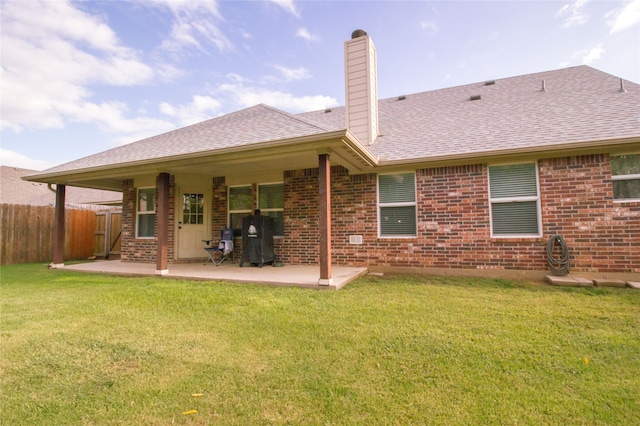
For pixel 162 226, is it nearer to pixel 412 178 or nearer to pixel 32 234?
pixel 412 178

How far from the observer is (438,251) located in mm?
6293

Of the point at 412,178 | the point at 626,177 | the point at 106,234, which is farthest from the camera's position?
the point at 106,234

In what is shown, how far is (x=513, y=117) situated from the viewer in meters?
6.81

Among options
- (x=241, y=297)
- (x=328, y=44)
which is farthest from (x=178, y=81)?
(x=241, y=297)

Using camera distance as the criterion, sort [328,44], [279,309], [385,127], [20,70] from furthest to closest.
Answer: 1. [328,44]
2. [385,127]
3. [20,70]
4. [279,309]

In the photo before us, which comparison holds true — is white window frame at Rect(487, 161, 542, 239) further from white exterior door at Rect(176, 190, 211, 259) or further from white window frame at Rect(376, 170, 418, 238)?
white exterior door at Rect(176, 190, 211, 259)

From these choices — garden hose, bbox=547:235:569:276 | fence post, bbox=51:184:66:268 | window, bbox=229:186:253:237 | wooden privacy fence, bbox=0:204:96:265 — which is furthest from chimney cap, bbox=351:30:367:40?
wooden privacy fence, bbox=0:204:96:265

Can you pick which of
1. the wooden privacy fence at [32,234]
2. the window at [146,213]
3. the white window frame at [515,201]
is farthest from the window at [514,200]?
the wooden privacy fence at [32,234]

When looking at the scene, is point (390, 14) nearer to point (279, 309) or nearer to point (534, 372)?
point (279, 309)

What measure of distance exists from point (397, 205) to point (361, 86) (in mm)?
3122

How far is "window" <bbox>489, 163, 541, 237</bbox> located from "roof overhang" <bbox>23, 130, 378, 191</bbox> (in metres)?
2.46

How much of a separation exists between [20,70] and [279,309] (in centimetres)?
873

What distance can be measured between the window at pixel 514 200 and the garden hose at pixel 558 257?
0.29 metres

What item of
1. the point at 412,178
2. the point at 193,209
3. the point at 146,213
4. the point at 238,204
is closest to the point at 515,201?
the point at 412,178
